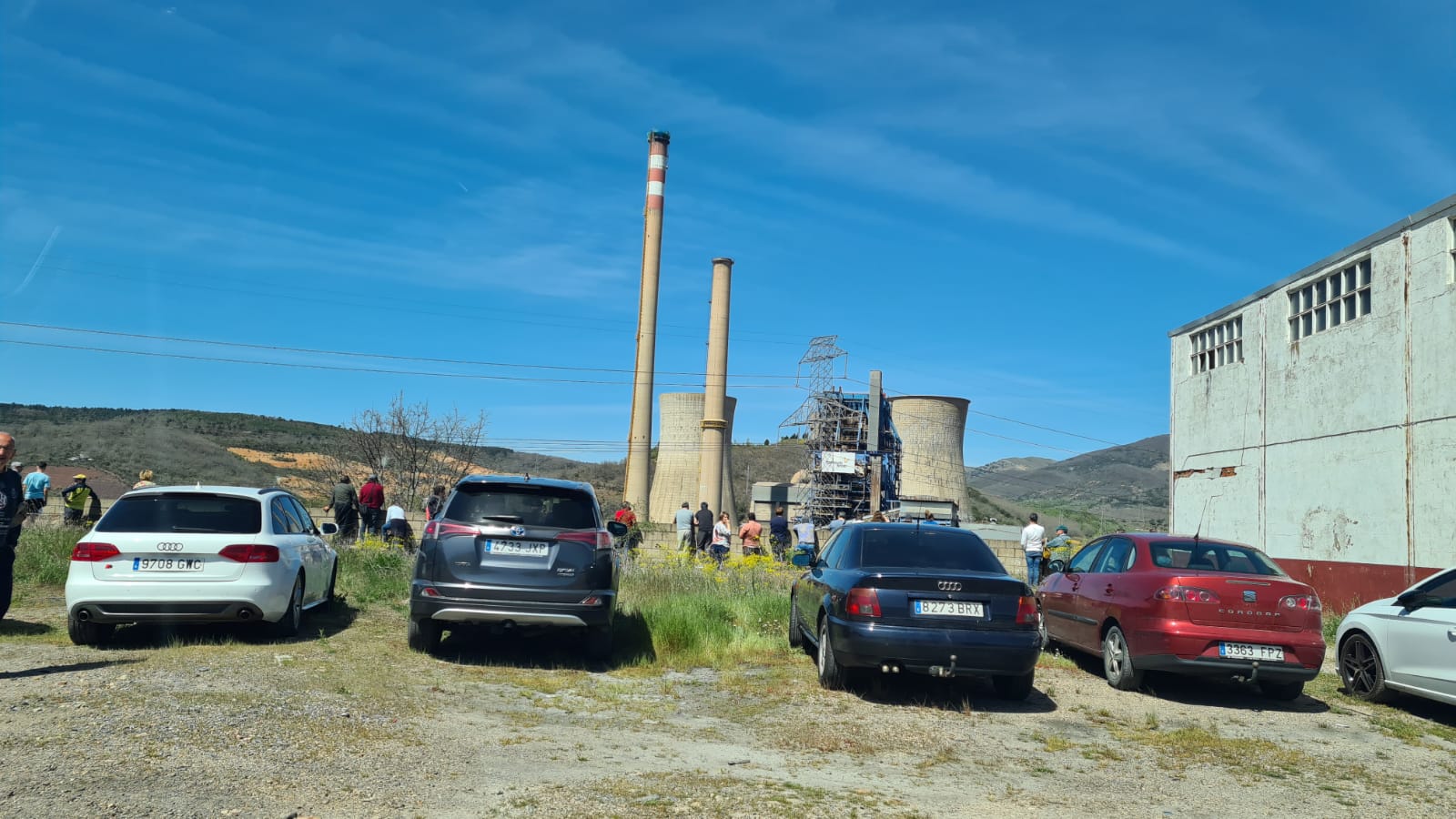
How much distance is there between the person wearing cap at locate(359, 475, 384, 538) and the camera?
819 inches

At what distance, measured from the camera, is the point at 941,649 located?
Answer: 8.19 meters

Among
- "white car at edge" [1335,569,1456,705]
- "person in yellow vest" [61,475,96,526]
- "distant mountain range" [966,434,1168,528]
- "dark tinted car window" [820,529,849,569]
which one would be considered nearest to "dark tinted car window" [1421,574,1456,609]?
"white car at edge" [1335,569,1456,705]

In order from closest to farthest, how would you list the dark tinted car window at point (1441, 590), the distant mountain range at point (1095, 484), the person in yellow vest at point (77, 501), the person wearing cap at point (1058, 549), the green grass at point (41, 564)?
1. the dark tinted car window at point (1441, 590)
2. the green grass at point (41, 564)
3. the person in yellow vest at point (77, 501)
4. the person wearing cap at point (1058, 549)
5. the distant mountain range at point (1095, 484)

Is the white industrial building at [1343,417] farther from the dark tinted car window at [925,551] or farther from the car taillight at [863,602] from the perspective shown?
the car taillight at [863,602]

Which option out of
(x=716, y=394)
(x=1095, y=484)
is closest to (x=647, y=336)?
(x=716, y=394)

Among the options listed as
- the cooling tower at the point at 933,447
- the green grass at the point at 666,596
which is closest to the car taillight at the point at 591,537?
the green grass at the point at 666,596

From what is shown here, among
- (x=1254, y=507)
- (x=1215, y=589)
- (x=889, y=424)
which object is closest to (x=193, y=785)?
(x=1215, y=589)

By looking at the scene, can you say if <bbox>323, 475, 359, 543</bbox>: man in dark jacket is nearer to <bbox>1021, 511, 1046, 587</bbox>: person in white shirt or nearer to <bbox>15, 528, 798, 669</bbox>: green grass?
<bbox>15, 528, 798, 669</bbox>: green grass

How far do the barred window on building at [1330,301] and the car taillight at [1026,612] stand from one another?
11.0 metres

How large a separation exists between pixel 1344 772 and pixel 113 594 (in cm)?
948

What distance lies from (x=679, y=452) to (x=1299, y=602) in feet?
137

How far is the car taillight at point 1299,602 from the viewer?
29.4ft

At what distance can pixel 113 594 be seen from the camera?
30.0ft

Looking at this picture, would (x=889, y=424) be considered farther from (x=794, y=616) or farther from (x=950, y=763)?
(x=950, y=763)
